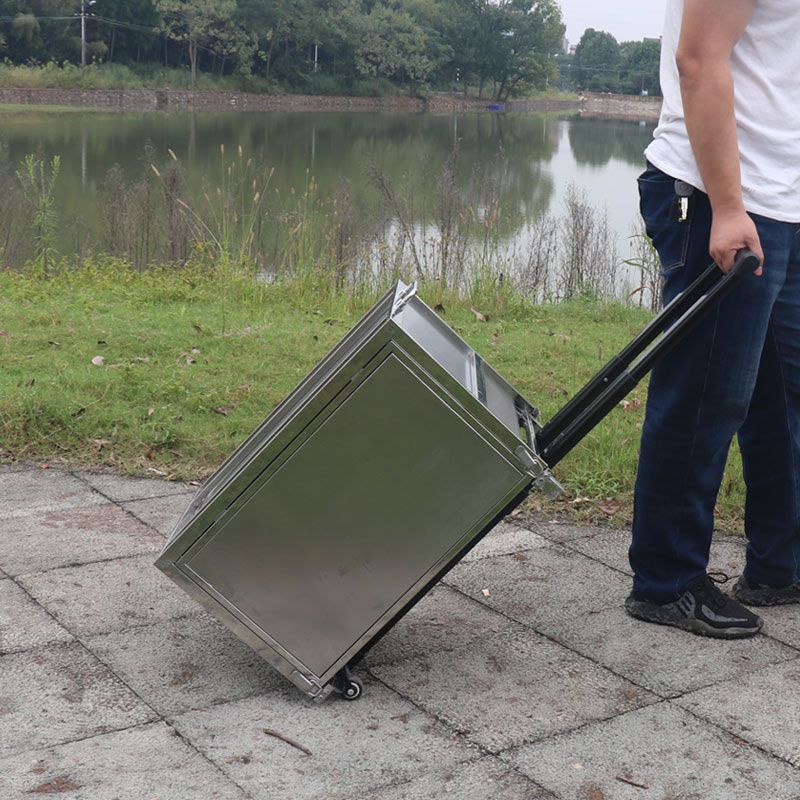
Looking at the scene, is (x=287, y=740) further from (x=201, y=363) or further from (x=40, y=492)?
(x=201, y=363)

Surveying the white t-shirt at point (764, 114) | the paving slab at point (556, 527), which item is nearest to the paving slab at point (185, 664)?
the paving slab at point (556, 527)

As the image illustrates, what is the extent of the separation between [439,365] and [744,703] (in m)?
0.99

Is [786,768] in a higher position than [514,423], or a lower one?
lower

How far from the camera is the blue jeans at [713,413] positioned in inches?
108

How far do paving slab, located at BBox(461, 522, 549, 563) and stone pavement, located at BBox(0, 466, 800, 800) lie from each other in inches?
2.9

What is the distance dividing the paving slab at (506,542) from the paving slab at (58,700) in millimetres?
1170

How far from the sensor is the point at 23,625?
280cm

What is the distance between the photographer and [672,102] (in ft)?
9.14

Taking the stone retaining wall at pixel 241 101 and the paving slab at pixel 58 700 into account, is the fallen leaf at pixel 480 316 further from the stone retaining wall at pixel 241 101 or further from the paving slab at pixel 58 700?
the stone retaining wall at pixel 241 101

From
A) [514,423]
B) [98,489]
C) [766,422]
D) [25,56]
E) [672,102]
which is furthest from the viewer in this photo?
[25,56]

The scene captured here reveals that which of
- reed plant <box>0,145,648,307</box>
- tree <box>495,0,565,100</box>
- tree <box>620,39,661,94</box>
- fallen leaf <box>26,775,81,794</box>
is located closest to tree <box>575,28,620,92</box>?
tree <box>620,39,661,94</box>

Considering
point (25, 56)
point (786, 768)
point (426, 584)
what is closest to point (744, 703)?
point (786, 768)

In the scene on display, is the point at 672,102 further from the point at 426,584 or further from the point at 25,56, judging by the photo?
the point at 25,56

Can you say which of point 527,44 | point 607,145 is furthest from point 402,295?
point 527,44
